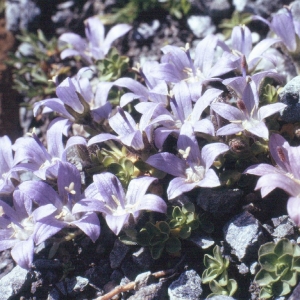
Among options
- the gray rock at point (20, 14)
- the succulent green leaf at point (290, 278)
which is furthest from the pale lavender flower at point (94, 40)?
the succulent green leaf at point (290, 278)

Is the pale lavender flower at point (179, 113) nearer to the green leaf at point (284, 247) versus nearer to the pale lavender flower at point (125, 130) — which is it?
the pale lavender flower at point (125, 130)

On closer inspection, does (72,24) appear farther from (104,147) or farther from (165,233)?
(165,233)

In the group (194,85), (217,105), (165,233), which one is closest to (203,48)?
(194,85)

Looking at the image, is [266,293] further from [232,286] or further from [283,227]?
[283,227]

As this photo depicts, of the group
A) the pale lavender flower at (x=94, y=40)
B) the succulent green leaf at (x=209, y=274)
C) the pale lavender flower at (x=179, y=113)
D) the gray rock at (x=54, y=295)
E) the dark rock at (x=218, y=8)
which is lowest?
the gray rock at (x=54, y=295)

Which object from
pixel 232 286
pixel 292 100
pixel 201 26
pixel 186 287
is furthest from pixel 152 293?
pixel 201 26
